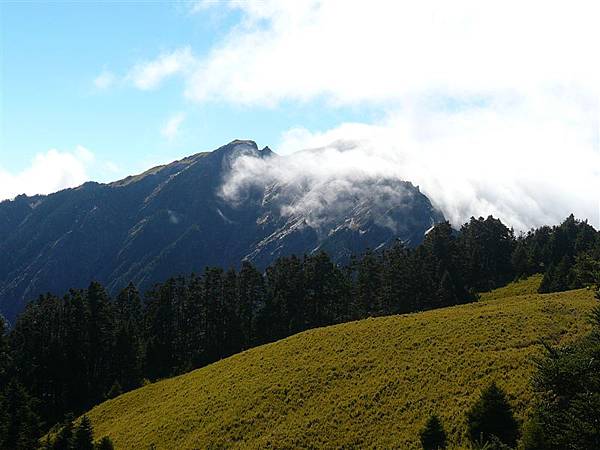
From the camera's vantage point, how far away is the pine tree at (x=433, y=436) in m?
36.0

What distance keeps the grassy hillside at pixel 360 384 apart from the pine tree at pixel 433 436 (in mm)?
2313

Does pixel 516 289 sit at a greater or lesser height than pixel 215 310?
lesser

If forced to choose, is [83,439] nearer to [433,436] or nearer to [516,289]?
[433,436]

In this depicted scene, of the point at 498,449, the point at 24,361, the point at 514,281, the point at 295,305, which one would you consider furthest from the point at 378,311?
the point at 498,449

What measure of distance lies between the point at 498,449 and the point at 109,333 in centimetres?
8944

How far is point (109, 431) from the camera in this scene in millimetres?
63719

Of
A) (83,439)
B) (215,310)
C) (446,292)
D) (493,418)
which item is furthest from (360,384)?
(215,310)

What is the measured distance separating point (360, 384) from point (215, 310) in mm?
62260

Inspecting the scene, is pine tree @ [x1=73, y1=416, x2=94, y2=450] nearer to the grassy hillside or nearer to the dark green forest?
the grassy hillside

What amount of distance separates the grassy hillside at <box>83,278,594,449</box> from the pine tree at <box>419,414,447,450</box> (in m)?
2.31

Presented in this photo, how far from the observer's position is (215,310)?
110000mm

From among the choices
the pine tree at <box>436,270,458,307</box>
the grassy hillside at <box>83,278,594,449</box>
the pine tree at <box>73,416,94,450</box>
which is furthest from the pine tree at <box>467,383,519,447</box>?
the pine tree at <box>436,270,458,307</box>

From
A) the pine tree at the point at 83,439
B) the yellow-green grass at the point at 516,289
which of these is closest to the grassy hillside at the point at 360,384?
the pine tree at the point at 83,439

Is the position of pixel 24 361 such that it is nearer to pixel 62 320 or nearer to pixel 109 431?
pixel 62 320
